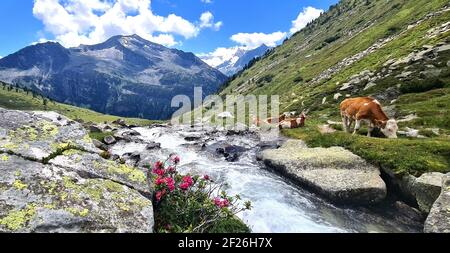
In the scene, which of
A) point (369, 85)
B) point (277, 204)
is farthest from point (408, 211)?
point (369, 85)

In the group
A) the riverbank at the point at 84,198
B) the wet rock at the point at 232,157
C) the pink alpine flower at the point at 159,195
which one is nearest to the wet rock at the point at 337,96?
the wet rock at the point at 232,157

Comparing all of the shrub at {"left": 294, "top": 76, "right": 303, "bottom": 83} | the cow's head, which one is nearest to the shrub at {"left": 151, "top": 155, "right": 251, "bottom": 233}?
the cow's head

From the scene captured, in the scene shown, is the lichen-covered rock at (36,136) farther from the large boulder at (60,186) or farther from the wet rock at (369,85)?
the wet rock at (369,85)

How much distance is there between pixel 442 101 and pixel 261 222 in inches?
1119

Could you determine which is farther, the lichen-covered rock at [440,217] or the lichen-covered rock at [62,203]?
the lichen-covered rock at [440,217]

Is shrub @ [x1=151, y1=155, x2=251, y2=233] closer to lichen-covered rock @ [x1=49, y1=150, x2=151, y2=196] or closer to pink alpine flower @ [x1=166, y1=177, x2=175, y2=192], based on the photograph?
pink alpine flower @ [x1=166, y1=177, x2=175, y2=192]

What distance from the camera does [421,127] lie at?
3106 cm

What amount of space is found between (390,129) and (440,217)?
16.4 meters

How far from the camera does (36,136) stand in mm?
11656

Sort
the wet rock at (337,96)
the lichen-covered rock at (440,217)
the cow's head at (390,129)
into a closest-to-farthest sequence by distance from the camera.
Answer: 1. the lichen-covered rock at (440,217)
2. the cow's head at (390,129)
3. the wet rock at (337,96)

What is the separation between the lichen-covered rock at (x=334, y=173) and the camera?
20.1 m

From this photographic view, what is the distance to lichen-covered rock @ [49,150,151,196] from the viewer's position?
10.8 metres

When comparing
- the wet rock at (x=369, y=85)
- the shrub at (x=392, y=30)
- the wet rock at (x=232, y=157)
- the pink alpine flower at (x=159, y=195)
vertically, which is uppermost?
the shrub at (x=392, y=30)
